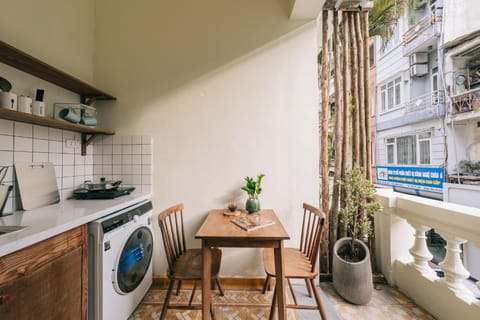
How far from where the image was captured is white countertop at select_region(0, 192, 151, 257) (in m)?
0.84

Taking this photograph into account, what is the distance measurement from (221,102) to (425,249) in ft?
7.87

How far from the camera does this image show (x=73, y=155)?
74.9 inches

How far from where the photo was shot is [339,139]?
214 cm

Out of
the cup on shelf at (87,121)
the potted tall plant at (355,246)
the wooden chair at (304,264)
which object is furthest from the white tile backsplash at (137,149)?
the potted tall plant at (355,246)

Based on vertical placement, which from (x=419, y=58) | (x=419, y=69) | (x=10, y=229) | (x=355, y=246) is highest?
(x=419, y=58)

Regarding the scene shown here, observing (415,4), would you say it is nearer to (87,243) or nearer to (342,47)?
(342,47)

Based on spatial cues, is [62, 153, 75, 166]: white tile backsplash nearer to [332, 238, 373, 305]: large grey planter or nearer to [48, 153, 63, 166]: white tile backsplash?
[48, 153, 63, 166]: white tile backsplash

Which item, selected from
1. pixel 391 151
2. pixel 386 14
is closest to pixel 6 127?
pixel 386 14

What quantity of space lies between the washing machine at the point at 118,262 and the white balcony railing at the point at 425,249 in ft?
7.99

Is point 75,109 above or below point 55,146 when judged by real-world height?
above

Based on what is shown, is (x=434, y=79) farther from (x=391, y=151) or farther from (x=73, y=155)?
Result: (x=73, y=155)

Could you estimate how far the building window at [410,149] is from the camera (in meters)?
2.29

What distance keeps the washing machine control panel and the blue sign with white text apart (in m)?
2.73

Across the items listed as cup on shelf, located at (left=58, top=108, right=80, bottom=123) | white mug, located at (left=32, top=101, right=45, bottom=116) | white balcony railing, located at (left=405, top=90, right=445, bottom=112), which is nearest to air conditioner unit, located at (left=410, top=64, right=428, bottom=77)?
white balcony railing, located at (left=405, top=90, right=445, bottom=112)
